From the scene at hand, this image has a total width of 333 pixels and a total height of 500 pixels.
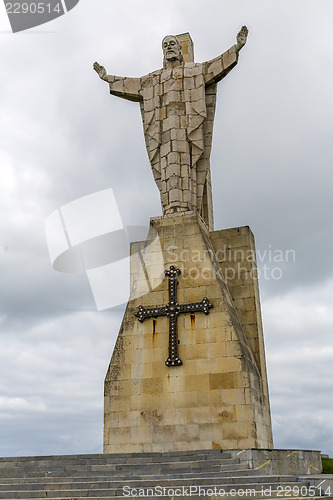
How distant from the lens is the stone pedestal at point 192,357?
34.6ft

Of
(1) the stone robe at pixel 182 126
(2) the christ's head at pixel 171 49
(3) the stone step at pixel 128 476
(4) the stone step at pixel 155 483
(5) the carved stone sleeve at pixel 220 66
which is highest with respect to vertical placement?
(2) the christ's head at pixel 171 49

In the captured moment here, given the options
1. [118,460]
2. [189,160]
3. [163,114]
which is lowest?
[118,460]

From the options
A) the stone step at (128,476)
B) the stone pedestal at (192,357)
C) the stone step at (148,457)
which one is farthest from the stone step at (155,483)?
the stone pedestal at (192,357)

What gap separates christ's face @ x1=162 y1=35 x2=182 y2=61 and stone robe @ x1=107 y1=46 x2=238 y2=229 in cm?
27

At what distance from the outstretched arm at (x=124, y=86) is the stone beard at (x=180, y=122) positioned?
0.86 feet

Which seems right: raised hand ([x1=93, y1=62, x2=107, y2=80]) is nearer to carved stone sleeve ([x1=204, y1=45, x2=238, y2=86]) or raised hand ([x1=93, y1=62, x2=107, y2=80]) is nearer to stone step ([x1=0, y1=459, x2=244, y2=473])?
carved stone sleeve ([x1=204, y1=45, x2=238, y2=86])

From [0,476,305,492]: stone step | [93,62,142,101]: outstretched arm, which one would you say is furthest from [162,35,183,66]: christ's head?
[0,476,305,492]: stone step

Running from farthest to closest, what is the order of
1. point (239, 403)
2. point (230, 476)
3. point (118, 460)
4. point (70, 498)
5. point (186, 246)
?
point (186, 246)
point (239, 403)
point (118, 460)
point (230, 476)
point (70, 498)

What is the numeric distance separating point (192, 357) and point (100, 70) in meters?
8.52

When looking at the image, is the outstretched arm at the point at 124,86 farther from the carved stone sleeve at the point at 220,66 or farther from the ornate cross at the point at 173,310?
the ornate cross at the point at 173,310

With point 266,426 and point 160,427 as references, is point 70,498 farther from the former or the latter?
point 266,426

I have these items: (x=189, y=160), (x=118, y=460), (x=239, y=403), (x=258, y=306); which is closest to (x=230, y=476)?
(x=118, y=460)

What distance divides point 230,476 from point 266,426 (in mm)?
4007

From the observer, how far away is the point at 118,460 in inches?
343
